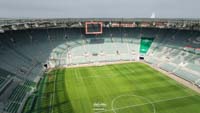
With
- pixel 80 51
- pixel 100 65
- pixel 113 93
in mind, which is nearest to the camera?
pixel 113 93

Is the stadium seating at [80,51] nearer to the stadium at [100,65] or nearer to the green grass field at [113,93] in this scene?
the stadium at [100,65]

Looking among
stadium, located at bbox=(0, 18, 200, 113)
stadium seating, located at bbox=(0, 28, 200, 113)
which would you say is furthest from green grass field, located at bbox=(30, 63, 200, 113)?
stadium seating, located at bbox=(0, 28, 200, 113)

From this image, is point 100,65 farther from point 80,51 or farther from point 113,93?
point 113,93

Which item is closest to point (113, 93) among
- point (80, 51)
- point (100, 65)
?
point (100, 65)

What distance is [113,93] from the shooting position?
3162 cm

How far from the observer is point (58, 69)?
45125 mm

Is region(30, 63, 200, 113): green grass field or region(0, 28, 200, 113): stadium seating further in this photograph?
region(0, 28, 200, 113): stadium seating

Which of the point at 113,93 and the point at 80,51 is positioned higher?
the point at 80,51

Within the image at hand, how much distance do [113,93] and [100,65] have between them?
17.5 metres

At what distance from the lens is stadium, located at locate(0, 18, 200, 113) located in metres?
28.0

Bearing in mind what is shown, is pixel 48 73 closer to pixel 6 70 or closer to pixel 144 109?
pixel 6 70

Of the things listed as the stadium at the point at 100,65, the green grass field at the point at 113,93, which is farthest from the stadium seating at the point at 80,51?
the green grass field at the point at 113,93

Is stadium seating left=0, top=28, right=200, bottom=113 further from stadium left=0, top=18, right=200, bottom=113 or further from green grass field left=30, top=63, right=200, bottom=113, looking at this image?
green grass field left=30, top=63, right=200, bottom=113

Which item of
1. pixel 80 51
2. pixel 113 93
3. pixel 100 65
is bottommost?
pixel 113 93
